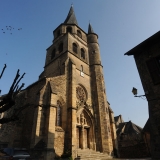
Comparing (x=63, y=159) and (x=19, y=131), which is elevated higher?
(x=19, y=131)

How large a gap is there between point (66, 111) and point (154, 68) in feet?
30.2

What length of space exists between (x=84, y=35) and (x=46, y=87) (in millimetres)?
16665

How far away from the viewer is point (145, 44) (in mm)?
10016

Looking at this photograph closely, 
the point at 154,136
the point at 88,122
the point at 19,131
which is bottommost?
the point at 154,136

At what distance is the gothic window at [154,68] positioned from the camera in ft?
29.0

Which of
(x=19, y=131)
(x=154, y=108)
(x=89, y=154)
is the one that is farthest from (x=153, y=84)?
(x=19, y=131)

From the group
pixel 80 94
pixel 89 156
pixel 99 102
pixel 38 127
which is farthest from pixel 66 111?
pixel 99 102

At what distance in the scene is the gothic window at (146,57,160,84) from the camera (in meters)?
8.85

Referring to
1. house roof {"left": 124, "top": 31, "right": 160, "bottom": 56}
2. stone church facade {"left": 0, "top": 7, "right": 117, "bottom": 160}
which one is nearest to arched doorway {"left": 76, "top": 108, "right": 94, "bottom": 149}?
stone church facade {"left": 0, "top": 7, "right": 117, "bottom": 160}

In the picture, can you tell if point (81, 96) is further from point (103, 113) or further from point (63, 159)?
point (63, 159)

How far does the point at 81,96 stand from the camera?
1762 cm

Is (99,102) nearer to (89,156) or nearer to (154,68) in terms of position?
(89,156)

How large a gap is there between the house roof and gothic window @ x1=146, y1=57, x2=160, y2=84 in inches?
49.0

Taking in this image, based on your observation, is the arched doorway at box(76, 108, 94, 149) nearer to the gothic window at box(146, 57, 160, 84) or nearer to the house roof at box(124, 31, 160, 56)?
the house roof at box(124, 31, 160, 56)
